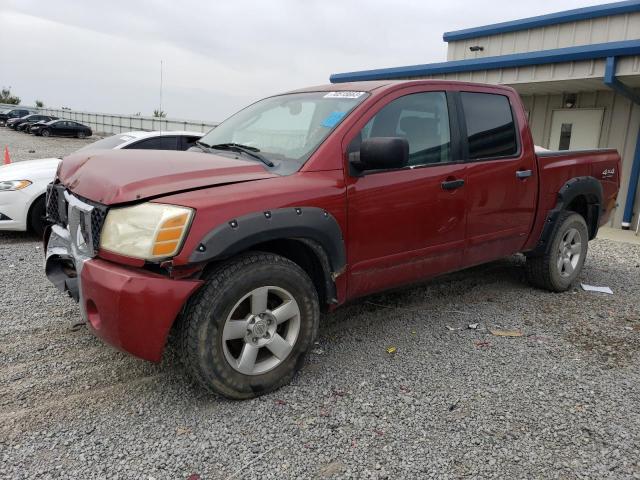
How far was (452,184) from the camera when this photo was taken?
3.79 meters

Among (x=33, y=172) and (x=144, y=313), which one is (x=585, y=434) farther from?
(x=33, y=172)

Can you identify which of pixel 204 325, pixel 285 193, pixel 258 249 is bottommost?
pixel 204 325

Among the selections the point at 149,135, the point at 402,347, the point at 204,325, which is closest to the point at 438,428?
the point at 402,347

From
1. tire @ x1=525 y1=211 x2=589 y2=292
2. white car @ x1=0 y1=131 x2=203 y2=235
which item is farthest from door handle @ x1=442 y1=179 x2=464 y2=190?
white car @ x1=0 y1=131 x2=203 y2=235

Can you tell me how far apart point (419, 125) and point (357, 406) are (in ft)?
6.64

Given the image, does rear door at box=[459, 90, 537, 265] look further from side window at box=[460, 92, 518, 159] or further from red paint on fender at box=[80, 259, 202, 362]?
red paint on fender at box=[80, 259, 202, 362]

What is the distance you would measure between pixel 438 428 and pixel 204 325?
4.42ft

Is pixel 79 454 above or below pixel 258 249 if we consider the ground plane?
below

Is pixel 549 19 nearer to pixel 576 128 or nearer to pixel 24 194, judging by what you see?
pixel 576 128

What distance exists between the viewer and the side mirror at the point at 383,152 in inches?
120

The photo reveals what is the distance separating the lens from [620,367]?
3.58 meters

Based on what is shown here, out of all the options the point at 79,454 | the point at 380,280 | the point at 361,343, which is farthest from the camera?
the point at 361,343

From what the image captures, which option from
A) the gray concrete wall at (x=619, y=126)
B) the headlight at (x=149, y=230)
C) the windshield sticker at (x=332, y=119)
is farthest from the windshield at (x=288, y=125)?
the gray concrete wall at (x=619, y=126)

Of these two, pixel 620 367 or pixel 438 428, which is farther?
pixel 620 367
